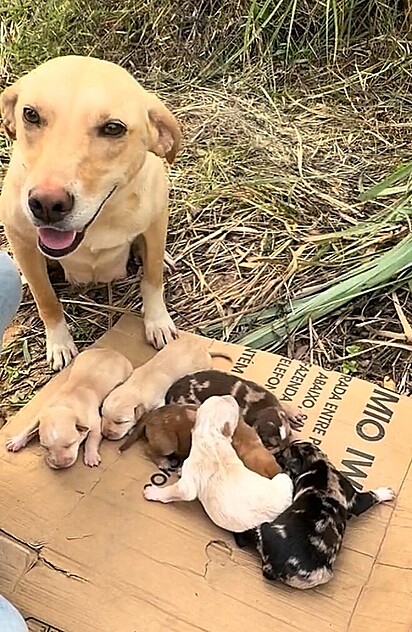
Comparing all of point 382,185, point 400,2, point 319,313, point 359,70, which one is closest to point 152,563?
point 319,313

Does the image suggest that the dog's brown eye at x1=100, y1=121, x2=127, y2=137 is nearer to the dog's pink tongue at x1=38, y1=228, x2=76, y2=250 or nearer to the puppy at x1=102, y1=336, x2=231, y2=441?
the dog's pink tongue at x1=38, y1=228, x2=76, y2=250

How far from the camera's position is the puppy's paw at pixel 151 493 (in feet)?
6.43

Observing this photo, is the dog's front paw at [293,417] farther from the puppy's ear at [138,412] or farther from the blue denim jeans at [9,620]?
the blue denim jeans at [9,620]

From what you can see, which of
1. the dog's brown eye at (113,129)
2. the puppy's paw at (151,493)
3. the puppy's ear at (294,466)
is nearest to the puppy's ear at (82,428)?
the puppy's paw at (151,493)

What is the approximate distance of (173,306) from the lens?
2.66 meters

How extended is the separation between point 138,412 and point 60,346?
462 millimetres

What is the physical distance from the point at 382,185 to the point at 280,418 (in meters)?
1.09

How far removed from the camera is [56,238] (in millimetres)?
1976

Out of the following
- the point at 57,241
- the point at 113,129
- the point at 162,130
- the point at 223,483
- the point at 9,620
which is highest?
the point at 113,129

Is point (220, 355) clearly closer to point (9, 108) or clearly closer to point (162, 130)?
point (162, 130)

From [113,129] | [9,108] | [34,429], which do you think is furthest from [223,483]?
[9,108]

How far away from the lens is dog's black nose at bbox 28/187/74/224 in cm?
180

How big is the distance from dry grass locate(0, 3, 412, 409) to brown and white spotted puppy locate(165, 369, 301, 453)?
41cm

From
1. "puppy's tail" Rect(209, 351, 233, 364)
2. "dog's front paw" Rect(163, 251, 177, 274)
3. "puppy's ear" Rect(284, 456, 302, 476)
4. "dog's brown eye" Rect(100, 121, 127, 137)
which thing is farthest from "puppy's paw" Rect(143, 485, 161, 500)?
"dog's front paw" Rect(163, 251, 177, 274)
